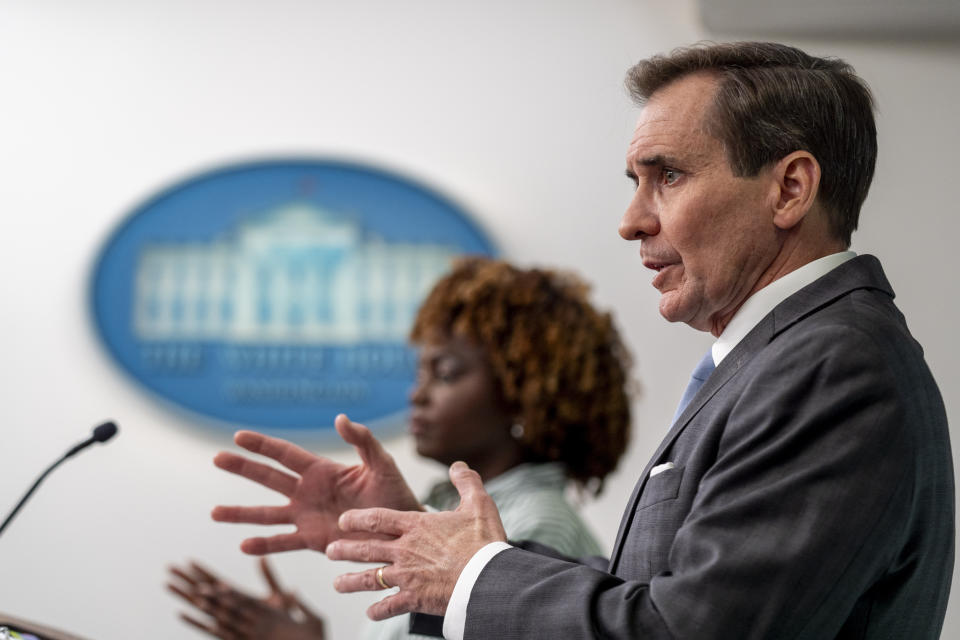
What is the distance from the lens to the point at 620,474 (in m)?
2.86

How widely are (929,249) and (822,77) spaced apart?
2029 millimetres

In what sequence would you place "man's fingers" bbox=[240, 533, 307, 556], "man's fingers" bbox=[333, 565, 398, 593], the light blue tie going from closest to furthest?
"man's fingers" bbox=[333, 565, 398, 593] < the light blue tie < "man's fingers" bbox=[240, 533, 307, 556]

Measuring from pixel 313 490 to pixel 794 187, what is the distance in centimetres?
83

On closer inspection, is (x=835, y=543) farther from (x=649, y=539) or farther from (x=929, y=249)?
(x=929, y=249)

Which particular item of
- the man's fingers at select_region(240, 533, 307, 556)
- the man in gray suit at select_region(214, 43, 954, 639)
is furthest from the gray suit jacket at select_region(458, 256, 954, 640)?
the man's fingers at select_region(240, 533, 307, 556)

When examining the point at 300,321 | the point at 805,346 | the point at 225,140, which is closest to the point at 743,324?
the point at 805,346

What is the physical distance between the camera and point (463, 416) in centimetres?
209

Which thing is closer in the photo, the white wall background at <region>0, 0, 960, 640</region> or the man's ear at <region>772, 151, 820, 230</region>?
the man's ear at <region>772, 151, 820, 230</region>

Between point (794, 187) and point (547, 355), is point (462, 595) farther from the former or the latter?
point (547, 355)

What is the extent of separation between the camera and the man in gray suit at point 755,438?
2.83 feet

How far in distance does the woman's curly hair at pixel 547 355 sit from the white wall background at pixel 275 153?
714 millimetres

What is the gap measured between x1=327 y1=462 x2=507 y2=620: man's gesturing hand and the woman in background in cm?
90

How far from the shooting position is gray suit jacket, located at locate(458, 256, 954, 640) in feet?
2.80

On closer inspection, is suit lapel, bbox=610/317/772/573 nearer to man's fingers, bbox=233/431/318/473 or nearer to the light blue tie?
the light blue tie
